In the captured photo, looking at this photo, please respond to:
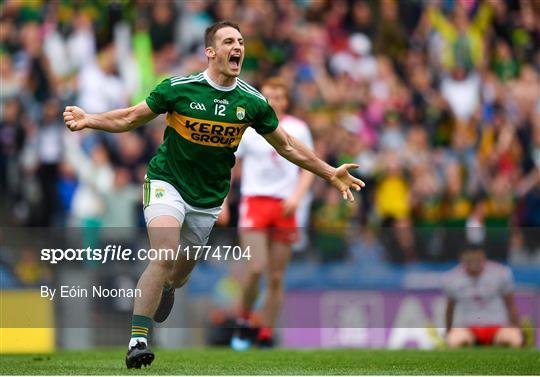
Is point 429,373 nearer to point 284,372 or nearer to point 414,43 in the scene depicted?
point 284,372

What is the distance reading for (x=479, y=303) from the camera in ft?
49.5

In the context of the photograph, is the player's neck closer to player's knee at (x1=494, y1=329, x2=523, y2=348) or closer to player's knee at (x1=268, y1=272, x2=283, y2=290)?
player's knee at (x1=268, y1=272, x2=283, y2=290)

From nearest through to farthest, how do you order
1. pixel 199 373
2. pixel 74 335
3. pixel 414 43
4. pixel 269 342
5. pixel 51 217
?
pixel 199 373, pixel 269 342, pixel 74 335, pixel 51 217, pixel 414 43

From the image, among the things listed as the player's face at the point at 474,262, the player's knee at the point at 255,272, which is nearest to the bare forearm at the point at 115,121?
the player's knee at the point at 255,272

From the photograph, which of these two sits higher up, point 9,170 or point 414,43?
point 414,43

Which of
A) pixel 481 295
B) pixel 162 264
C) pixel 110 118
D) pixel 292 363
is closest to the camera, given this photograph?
pixel 162 264

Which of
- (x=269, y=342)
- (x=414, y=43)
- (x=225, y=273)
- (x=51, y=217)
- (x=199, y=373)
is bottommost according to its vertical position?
(x=199, y=373)

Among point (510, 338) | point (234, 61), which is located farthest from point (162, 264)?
point (510, 338)

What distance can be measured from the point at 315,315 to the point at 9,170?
484cm

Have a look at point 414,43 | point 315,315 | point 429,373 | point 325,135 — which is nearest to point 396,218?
point 325,135

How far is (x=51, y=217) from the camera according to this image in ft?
56.2

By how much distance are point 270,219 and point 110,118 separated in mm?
4397

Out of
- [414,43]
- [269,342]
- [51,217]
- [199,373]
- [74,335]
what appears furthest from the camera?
[414,43]

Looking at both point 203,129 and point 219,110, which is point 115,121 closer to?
point 203,129
